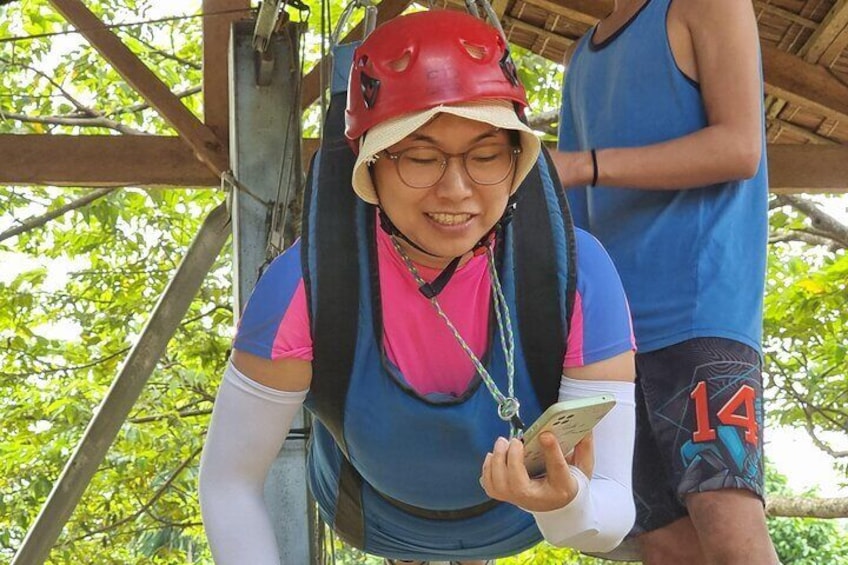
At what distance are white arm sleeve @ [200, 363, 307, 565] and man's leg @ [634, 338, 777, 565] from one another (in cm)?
55

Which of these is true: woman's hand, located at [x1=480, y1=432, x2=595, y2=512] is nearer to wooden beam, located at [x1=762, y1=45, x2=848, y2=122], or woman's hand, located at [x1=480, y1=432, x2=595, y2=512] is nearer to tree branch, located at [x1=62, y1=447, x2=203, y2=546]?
wooden beam, located at [x1=762, y1=45, x2=848, y2=122]

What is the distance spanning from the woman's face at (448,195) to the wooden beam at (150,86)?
2.24m

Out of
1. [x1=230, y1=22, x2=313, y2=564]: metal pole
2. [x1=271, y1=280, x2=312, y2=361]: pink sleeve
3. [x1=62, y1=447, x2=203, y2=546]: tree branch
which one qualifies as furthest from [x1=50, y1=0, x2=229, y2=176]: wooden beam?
[x1=62, y1=447, x2=203, y2=546]: tree branch

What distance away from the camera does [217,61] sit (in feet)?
12.7

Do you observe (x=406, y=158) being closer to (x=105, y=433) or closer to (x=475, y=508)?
(x=475, y=508)

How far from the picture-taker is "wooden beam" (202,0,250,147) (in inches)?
149

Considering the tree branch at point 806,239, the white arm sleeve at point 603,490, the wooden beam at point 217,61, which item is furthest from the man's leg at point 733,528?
the tree branch at point 806,239

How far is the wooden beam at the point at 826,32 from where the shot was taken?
146 inches

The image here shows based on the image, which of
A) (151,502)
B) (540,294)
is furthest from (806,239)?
(540,294)

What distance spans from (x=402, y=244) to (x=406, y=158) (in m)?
0.13

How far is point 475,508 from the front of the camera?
169 centimetres

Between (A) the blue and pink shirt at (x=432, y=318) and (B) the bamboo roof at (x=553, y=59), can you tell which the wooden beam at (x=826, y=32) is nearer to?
(B) the bamboo roof at (x=553, y=59)

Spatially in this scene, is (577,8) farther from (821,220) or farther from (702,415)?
(821,220)

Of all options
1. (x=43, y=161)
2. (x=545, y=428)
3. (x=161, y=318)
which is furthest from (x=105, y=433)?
(x=545, y=428)
